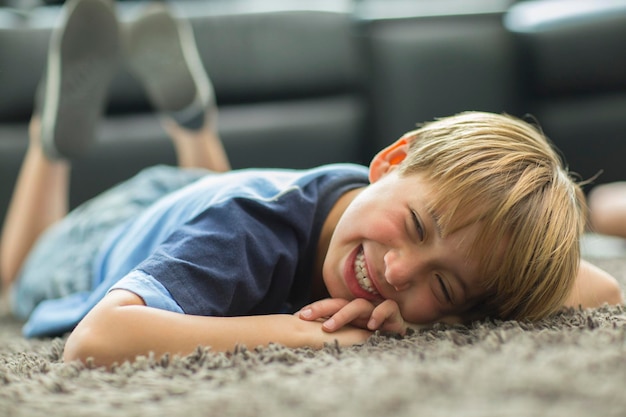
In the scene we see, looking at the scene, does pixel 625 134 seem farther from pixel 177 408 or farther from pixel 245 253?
pixel 177 408

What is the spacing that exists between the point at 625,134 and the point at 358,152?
65 centimetres

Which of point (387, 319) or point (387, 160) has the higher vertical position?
point (387, 160)

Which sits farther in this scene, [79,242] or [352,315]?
[79,242]

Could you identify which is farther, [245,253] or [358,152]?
[358,152]

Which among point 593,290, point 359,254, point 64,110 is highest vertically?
point 64,110

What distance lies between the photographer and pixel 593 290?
0.87 metres

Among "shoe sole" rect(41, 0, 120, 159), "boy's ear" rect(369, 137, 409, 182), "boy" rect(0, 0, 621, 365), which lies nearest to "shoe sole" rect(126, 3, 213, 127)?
"shoe sole" rect(41, 0, 120, 159)

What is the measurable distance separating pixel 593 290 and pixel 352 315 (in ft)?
1.15

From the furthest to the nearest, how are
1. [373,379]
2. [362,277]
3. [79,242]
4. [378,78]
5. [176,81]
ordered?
[378,78] < [176,81] < [79,242] < [362,277] < [373,379]

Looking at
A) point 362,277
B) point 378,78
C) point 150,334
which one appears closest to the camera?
point 150,334

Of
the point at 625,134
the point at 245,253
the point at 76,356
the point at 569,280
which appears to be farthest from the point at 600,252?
the point at 76,356

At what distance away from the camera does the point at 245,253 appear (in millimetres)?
754

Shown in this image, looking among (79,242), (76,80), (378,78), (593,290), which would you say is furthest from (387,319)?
(378,78)

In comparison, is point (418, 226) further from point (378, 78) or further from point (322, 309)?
point (378, 78)
